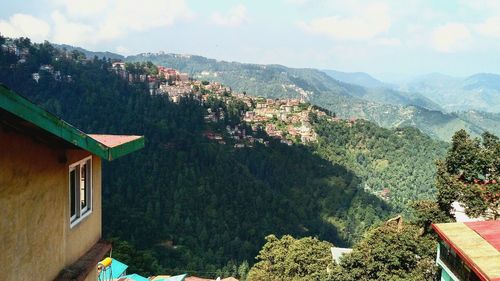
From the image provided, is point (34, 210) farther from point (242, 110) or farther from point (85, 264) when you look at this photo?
point (242, 110)

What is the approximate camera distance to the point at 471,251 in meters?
8.88

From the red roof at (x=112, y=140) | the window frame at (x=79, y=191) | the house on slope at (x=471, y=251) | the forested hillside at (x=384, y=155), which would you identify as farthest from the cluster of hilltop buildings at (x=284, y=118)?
the window frame at (x=79, y=191)

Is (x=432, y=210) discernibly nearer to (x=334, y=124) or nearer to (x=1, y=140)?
(x=1, y=140)

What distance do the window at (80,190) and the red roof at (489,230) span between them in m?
7.54

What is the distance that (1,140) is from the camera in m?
3.10

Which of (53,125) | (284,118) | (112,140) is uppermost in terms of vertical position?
(53,125)

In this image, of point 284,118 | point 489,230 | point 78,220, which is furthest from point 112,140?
point 284,118

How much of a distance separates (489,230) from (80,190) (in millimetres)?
8501

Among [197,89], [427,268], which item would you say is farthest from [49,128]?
→ [197,89]

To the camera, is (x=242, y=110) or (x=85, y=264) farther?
(x=242, y=110)

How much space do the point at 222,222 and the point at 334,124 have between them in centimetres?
5862

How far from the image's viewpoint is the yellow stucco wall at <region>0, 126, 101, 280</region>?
10.5 ft

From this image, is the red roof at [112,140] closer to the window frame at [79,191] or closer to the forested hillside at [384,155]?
the window frame at [79,191]

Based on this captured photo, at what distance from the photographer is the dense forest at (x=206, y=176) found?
57.4 meters
